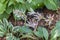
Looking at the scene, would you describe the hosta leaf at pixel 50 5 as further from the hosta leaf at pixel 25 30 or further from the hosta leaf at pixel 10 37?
the hosta leaf at pixel 10 37

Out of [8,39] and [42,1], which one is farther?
[42,1]

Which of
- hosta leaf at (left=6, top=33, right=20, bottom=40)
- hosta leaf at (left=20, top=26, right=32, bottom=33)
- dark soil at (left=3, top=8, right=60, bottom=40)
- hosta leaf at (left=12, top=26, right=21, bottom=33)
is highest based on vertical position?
dark soil at (left=3, top=8, right=60, bottom=40)

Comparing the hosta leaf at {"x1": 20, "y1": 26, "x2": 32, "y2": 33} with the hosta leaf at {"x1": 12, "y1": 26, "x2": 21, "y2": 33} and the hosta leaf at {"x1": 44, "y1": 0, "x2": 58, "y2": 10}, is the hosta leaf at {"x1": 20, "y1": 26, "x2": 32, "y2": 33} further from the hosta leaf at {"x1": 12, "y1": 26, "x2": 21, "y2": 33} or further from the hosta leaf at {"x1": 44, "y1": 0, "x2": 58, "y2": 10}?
the hosta leaf at {"x1": 44, "y1": 0, "x2": 58, "y2": 10}

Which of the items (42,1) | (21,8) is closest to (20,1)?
(21,8)

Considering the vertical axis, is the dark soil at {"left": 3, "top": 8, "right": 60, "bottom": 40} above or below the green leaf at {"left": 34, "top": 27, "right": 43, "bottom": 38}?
above

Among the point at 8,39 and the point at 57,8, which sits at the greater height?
the point at 57,8

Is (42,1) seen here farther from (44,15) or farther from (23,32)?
(23,32)

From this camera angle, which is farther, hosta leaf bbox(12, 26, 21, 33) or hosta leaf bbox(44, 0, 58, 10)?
hosta leaf bbox(44, 0, 58, 10)

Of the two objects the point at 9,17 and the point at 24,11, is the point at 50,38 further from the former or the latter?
the point at 9,17

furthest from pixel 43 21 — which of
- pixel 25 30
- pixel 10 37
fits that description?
pixel 10 37

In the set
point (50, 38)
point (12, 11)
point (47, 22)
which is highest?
point (12, 11)

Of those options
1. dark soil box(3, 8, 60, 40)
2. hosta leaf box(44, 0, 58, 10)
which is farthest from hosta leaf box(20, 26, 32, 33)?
hosta leaf box(44, 0, 58, 10)
